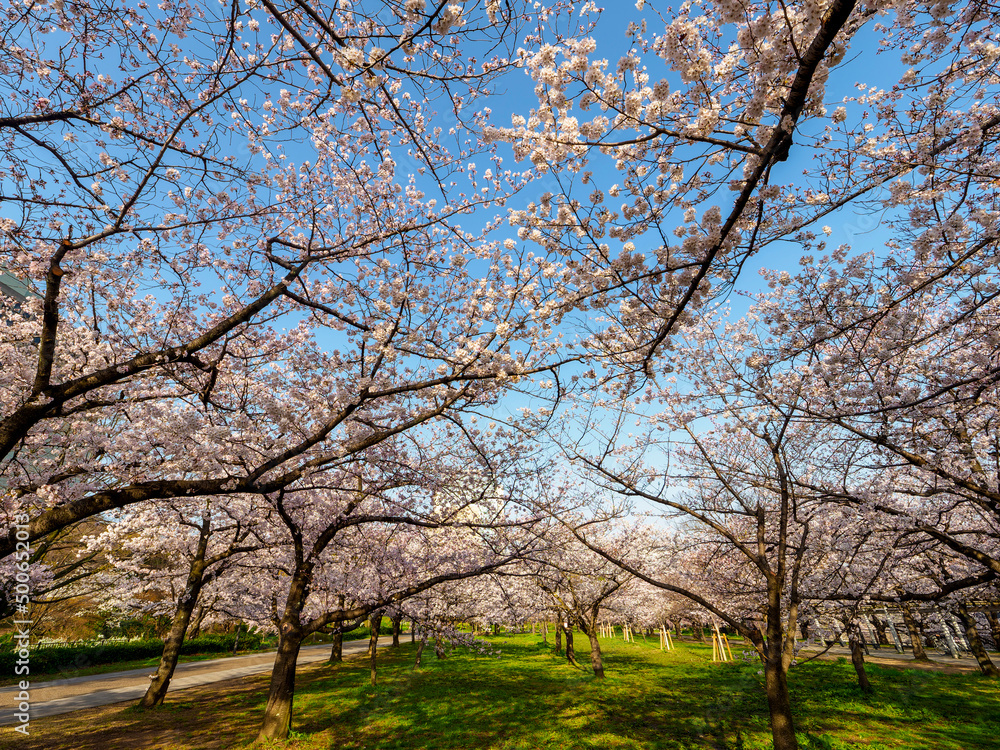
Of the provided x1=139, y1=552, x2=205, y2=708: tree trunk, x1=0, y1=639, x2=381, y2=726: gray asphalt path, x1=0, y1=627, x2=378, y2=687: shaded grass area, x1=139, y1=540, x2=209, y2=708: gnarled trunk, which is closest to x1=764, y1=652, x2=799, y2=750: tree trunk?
x1=139, y1=540, x2=209, y2=708: gnarled trunk

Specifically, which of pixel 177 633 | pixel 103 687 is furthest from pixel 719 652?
pixel 103 687

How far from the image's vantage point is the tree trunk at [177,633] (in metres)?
12.2

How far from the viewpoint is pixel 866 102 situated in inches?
162

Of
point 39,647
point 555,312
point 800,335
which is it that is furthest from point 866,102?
point 39,647

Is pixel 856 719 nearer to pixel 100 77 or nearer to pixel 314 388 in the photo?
pixel 314 388

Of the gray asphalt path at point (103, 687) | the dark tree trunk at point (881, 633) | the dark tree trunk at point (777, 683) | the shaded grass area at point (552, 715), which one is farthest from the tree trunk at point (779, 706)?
the dark tree trunk at point (881, 633)

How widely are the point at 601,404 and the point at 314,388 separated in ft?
16.4

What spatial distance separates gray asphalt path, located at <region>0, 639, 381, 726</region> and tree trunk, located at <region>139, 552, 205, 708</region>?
267 cm

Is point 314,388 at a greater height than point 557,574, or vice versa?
point 314,388

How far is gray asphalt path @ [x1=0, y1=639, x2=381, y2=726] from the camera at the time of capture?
549 inches

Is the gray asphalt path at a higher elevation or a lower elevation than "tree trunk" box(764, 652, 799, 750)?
lower

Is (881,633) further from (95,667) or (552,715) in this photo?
(95,667)

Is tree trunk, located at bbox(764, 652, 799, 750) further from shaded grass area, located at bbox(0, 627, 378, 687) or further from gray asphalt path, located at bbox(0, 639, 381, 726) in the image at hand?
shaded grass area, located at bbox(0, 627, 378, 687)

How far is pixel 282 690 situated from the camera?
362 inches
